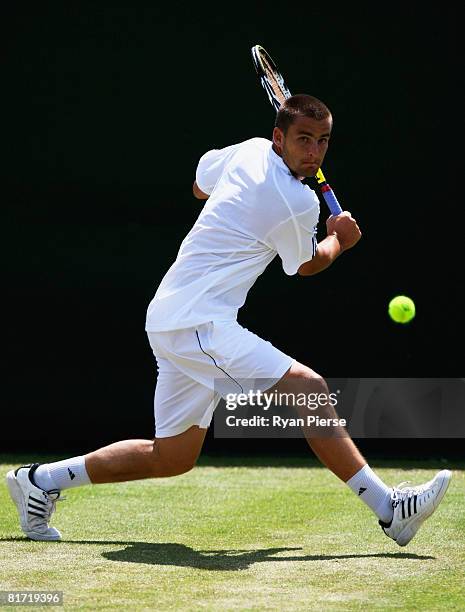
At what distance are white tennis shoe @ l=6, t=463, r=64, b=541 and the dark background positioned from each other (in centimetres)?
258

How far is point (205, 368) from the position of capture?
15.2ft

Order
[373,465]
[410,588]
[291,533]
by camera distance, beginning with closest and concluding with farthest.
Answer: [410,588]
[291,533]
[373,465]

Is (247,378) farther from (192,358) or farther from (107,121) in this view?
(107,121)

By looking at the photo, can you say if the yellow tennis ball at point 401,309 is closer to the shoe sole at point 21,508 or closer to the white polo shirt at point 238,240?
the white polo shirt at point 238,240

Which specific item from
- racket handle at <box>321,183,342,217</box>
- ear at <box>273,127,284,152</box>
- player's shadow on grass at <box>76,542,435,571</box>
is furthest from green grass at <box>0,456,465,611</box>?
ear at <box>273,127,284,152</box>

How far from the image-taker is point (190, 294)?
4.62m

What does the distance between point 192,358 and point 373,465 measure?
280cm

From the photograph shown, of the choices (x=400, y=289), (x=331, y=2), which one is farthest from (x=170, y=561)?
(x=331, y=2)

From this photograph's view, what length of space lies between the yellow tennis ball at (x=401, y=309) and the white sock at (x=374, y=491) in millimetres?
2714

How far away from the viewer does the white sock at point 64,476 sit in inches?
192

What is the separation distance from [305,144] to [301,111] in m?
0.13

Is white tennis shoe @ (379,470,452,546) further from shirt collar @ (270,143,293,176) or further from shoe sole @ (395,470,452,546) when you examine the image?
shirt collar @ (270,143,293,176)

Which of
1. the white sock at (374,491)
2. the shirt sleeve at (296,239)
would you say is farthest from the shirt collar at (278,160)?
the white sock at (374,491)

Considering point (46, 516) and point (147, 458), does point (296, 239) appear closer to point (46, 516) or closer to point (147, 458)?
point (147, 458)
